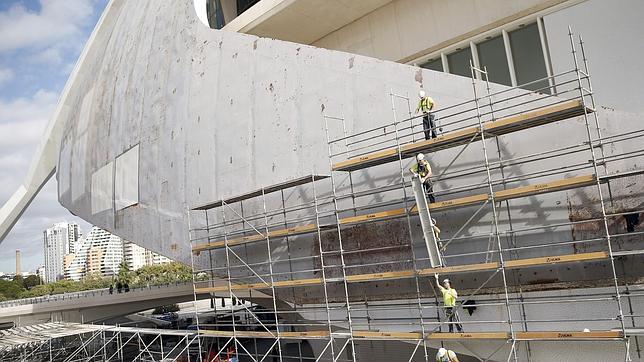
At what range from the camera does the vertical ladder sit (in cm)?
916

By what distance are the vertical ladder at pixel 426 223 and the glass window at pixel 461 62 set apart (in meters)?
4.53

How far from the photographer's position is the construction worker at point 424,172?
9281 millimetres

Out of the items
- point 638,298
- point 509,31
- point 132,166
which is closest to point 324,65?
point 509,31

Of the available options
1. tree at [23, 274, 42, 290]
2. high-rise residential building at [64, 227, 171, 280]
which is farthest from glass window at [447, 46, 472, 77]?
high-rise residential building at [64, 227, 171, 280]

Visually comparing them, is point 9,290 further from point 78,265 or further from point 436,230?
point 78,265

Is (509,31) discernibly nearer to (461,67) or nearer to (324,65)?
(461,67)

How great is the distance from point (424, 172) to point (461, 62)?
4655mm

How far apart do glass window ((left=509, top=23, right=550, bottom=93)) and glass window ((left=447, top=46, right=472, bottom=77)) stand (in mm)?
1118

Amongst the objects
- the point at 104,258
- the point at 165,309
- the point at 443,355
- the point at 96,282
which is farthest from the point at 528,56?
the point at 104,258

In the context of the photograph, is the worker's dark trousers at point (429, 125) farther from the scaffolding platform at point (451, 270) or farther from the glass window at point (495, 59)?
the glass window at point (495, 59)

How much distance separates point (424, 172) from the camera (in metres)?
9.36

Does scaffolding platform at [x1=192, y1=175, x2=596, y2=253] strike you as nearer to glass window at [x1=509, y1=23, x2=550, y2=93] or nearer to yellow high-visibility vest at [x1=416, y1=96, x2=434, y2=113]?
yellow high-visibility vest at [x1=416, y1=96, x2=434, y2=113]

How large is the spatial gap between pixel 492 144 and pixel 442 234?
6.15 ft

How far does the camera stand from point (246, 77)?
13844 millimetres
